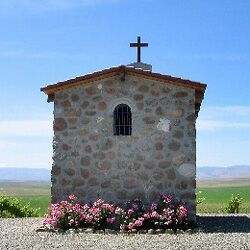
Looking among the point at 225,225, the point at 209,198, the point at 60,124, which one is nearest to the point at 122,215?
the point at 60,124

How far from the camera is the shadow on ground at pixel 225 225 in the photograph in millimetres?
13595

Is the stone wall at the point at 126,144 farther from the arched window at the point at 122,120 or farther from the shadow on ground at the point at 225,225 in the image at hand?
the shadow on ground at the point at 225,225

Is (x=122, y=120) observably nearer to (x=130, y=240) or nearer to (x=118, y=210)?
(x=118, y=210)

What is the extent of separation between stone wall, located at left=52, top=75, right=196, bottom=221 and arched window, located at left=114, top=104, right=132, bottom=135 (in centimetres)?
13

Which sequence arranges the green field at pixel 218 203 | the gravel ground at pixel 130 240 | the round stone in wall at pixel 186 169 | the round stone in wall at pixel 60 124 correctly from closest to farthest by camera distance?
the gravel ground at pixel 130 240, the round stone in wall at pixel 186 169, the round stone in wall at pixel 60 124, the green field at pixel 218 203

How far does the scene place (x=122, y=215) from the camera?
44.1ft

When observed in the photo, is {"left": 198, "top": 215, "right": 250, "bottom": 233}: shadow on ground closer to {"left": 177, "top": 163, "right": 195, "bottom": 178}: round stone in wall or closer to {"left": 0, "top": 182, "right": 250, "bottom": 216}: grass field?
{"left": 177, "top": 163, "right": 195, "bottom": 178}: round stone in wall

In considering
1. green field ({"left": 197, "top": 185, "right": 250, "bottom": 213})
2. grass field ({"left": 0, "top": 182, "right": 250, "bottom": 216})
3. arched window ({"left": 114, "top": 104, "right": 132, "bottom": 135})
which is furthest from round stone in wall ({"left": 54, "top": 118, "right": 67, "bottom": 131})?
Answer: green field ({"left": 197, "top": 185, "right": 250, "bottom": 213})

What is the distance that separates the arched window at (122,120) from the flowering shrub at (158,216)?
1.99 m

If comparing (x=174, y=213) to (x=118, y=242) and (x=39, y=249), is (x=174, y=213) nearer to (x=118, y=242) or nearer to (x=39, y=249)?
(x=118, y=242)

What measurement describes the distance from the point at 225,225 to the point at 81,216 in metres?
4.35

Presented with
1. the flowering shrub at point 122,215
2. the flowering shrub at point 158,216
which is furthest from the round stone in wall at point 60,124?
the flowering shrub at point 158,216

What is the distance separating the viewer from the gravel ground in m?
10.7

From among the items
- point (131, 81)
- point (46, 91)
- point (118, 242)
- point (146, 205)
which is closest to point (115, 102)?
point (131, 81)
